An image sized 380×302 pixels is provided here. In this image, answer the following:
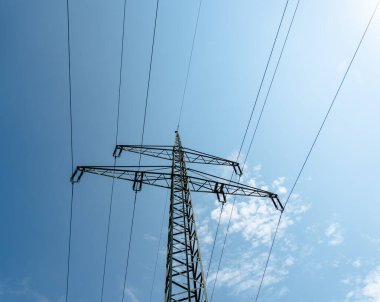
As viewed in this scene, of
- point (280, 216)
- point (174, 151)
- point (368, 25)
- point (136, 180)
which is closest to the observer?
point (368, 25)

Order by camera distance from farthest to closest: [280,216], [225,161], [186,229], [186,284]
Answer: [225,161]
[280,216]
[186,229]
[186,284]

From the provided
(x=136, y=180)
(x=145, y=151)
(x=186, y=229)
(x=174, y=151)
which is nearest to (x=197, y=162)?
(x=174, y=151)

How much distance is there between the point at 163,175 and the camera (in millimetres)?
11242

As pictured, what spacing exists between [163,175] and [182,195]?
4.37 feet

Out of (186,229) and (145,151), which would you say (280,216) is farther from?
(145,151)

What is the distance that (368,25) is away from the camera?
8.74 meters

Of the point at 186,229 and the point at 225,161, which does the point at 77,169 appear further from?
the point at 225,161

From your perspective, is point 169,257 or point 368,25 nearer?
point 169,257

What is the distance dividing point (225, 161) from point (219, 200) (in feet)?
11.6

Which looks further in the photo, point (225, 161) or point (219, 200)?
point (225, 161)

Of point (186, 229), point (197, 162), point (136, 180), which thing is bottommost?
point (186, 229)

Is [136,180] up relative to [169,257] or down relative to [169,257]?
up

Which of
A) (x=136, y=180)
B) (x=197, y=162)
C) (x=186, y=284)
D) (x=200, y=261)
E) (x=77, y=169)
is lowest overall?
(x=186, y=284)

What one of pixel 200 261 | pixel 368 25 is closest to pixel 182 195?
pixel 200 261
